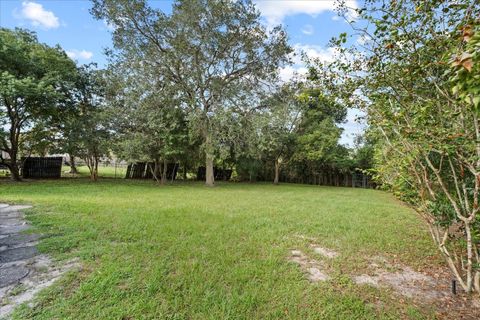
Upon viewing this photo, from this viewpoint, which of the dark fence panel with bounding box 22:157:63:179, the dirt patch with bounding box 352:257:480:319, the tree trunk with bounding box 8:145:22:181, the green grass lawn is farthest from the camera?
the dark fence panel with bounding box 22:157:63:179

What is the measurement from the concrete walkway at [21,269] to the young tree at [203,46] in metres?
7.55

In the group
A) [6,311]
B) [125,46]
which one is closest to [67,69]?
[125,46]

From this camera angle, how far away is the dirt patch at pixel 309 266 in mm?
2639

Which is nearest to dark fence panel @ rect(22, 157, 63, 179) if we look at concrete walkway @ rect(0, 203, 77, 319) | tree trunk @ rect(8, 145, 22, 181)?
tree trunk @ rect(8, 145, 22, 181)

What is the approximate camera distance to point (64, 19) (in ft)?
23.2

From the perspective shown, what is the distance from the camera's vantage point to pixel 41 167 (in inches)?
468

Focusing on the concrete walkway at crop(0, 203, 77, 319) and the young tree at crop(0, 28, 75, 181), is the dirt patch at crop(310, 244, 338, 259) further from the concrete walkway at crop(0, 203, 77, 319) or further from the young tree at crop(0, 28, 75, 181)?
the young tree at crop(0, 28, 75, 181)

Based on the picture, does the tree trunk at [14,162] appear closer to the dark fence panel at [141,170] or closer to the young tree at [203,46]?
the dark fence panel at [141,170]

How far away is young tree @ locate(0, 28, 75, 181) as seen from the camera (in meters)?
7.94

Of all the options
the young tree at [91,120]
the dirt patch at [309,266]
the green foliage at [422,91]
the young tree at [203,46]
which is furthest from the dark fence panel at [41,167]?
the green foliage at [422,91]

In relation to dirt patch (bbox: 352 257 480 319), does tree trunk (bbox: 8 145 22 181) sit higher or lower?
higher

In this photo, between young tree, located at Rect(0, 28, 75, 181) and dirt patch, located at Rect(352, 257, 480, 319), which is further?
young tree, located at Rect(0, 28, 75, 181)

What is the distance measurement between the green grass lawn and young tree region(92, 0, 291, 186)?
6.75 meters

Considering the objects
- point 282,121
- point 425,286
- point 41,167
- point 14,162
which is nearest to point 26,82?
point 14,162
